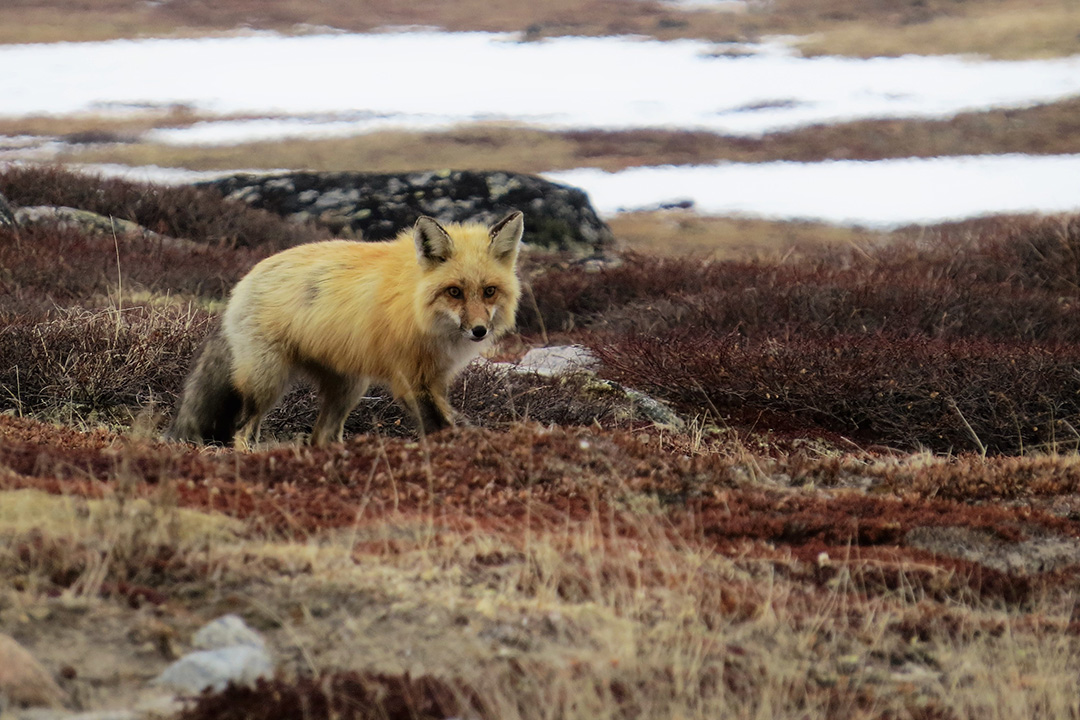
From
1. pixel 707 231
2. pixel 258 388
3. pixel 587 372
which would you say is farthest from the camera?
pixel 707 231

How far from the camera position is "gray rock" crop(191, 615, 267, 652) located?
3.41 metres

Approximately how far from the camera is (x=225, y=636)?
3.43 m

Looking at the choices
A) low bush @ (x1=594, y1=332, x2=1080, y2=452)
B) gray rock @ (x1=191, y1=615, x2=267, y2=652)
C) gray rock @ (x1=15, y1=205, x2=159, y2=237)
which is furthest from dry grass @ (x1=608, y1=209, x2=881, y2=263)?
gray rock @ (x1=191, y1=615, x2=267, y2=652)

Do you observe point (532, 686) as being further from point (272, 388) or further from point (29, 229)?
point (29, 229)

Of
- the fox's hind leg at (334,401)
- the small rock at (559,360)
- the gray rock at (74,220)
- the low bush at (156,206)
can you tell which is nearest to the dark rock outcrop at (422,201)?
the low bush at (156,206)

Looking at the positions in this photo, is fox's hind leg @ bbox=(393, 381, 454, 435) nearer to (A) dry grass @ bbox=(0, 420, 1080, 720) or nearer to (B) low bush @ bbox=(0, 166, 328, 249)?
(A) dry grass @ bbox=(0, 420, 1080, 720)

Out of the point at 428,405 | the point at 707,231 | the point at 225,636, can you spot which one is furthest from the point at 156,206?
the point at 225,636

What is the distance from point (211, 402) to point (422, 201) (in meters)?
14.4

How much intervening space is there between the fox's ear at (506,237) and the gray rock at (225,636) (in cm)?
405

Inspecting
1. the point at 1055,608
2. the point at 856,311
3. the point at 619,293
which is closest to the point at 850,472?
the point at 1055,608

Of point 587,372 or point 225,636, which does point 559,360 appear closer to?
point 587,372

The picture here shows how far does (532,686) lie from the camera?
3.30 metres

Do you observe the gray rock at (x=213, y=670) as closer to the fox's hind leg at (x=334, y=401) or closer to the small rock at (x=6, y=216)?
the fox's hind leg at (x=334, y=401)

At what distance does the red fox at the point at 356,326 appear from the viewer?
6.96 meters
